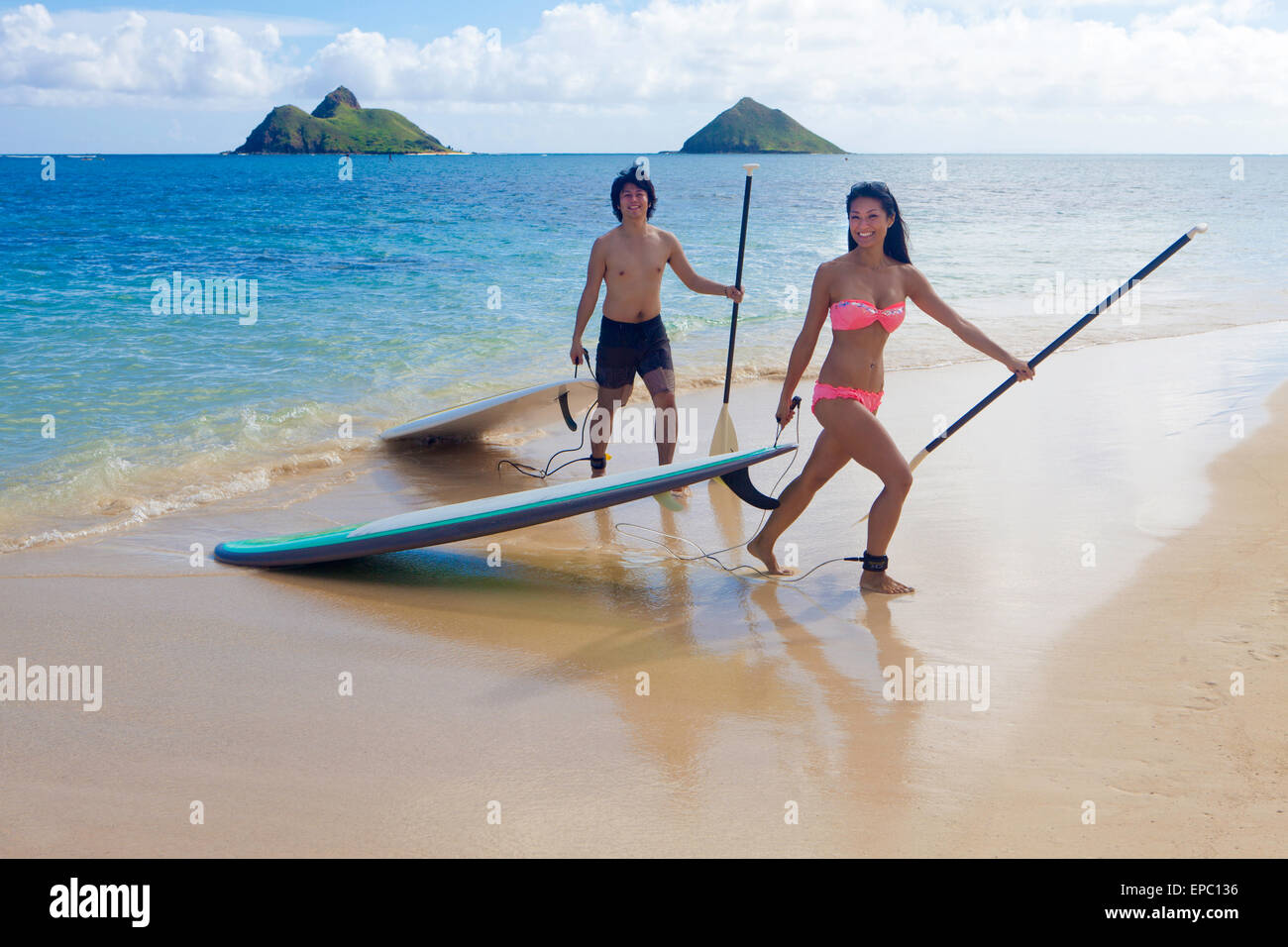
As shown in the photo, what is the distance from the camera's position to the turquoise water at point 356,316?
702 cm

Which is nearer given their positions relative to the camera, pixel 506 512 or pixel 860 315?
pixel 860 315

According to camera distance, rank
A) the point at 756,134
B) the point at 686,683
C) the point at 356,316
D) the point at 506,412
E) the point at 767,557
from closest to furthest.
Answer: the point at 686,683 < the point at 767,557 < the point at 506,412 < the point at 356,316 < the point at 756,134

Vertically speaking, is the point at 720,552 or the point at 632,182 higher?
the point at 632,182

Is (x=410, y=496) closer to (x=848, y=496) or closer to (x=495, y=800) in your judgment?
(x=848, y=496)

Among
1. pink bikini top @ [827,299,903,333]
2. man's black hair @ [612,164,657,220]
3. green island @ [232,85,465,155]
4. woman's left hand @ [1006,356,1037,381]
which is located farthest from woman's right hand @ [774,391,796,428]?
green island @ [232,85,465,155]

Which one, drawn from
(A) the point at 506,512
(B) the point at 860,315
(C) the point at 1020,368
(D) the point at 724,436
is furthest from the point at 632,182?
(C) the point at 1020,368

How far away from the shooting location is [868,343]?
4234 mm

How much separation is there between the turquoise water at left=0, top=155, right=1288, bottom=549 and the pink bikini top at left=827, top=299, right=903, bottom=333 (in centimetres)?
392

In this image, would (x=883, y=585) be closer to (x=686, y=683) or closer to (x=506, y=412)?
(x=686, y=683)

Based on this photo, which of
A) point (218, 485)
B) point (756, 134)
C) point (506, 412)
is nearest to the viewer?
point (218, 485)

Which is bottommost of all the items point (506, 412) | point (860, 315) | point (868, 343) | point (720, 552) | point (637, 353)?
point (720, 552)

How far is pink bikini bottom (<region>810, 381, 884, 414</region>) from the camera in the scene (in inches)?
167

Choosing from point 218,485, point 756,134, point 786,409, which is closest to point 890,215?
point 786,409

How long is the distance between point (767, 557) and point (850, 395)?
0.85 m
